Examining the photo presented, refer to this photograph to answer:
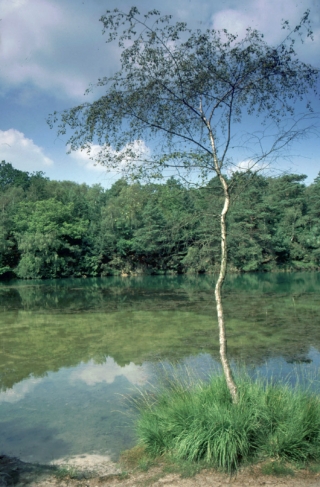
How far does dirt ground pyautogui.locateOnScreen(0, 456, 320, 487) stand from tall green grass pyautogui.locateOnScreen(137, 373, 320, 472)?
0.63 feet

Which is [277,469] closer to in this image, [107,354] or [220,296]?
[220,296]

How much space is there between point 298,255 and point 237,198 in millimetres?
46335

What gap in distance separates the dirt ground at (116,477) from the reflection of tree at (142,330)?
170 inches

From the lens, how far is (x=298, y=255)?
161 ft

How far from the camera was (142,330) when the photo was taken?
565 inches

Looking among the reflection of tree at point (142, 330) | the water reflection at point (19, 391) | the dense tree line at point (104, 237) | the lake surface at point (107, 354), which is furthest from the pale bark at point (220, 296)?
the dense tree line at point (104, 237)

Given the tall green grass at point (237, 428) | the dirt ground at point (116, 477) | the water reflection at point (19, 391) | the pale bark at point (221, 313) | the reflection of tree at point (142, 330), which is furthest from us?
the reflection of tree at point (142, 330)

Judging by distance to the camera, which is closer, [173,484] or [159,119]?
[173,484]

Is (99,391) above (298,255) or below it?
below

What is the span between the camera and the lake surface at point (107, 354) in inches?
246

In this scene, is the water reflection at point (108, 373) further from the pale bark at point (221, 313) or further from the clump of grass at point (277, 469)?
the clump of grass at point (277, 469)

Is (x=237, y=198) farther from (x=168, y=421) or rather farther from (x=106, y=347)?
(x=106, y=347)

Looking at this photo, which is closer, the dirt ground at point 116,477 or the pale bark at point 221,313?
the dirt ground at point 116,477

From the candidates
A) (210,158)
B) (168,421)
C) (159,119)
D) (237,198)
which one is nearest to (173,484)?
(168,421)
